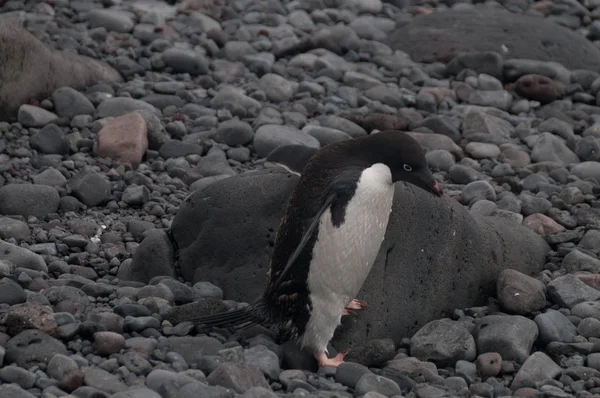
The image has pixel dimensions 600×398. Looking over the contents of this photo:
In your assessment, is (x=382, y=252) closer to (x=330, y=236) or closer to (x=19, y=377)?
(x=330, y=236)

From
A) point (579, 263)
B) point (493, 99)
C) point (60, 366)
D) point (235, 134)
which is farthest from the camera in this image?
point (493, 99)

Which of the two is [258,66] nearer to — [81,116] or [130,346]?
[81,116]

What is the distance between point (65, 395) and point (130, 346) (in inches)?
26.4

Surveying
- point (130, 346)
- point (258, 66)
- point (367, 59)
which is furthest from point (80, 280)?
point (367, 59)

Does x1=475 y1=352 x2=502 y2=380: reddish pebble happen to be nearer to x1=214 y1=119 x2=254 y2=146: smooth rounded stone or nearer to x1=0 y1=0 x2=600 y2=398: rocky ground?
x1=0 y1=0 x2=600 y2=398: rocky ground

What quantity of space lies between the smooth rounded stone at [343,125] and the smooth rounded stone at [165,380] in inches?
167

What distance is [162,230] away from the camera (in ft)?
21.2

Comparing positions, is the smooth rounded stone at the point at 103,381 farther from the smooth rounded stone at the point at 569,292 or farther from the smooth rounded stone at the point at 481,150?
the smooth rounded stone at the point at 481,150

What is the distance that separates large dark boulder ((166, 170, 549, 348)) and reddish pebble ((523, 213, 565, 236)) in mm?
1030

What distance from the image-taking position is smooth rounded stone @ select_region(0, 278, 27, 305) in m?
5.41

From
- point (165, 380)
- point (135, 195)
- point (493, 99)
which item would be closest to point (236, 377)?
point (165, 380)

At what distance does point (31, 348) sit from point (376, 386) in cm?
153

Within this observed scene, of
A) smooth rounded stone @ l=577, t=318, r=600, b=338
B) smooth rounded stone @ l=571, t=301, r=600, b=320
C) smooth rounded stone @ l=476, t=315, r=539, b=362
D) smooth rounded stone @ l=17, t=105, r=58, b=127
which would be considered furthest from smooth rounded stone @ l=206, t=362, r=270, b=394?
smooth rounded stone @ l=17, t=105, r=58, b=127

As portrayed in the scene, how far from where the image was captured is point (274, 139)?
8.18 meters
